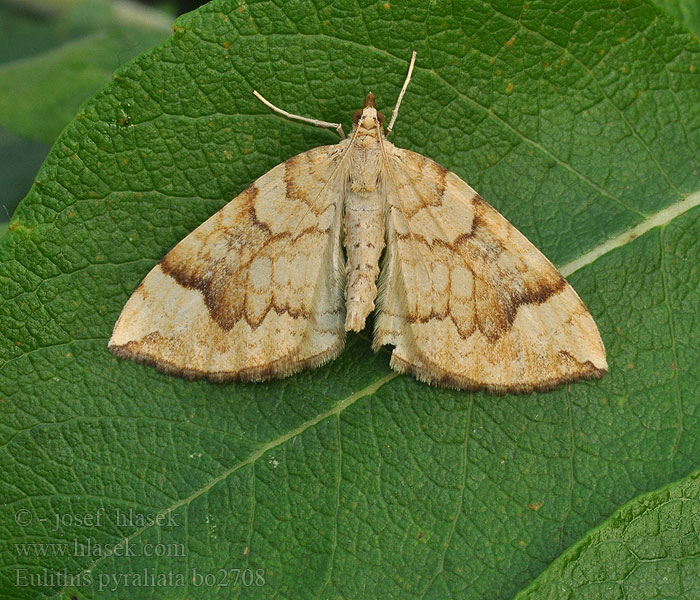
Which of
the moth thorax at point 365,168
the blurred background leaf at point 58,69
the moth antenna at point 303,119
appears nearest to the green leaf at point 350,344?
the moth antenna at point 303,119

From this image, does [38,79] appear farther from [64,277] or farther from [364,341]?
[364,341]

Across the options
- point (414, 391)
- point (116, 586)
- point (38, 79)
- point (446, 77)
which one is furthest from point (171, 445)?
point (38, 79)

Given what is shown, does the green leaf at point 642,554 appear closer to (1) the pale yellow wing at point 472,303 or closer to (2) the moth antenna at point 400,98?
(1) the pale yellow wing at point 472,303

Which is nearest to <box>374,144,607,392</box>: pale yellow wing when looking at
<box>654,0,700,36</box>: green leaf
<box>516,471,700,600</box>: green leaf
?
A: <box>516,471,700,600</box>: green leaf

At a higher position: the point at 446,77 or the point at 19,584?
the point at 446,77

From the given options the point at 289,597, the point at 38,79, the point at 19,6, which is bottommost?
the point at 289,597

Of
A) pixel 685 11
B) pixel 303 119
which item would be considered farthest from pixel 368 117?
pixel 685 11

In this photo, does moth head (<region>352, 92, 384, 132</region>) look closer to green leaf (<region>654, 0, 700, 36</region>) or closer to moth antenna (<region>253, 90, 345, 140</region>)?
moth antenna (<region>253, 90, 345, 140</region>)
